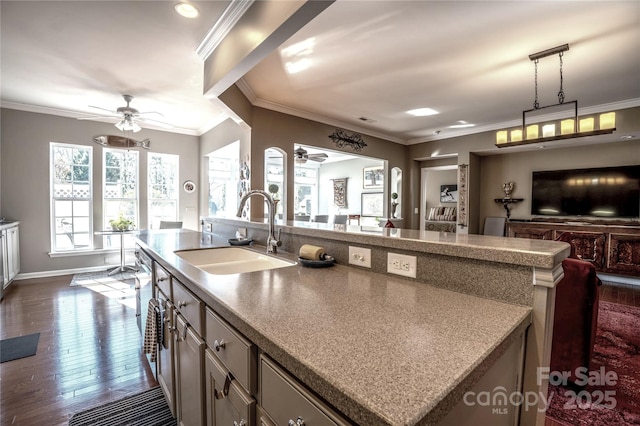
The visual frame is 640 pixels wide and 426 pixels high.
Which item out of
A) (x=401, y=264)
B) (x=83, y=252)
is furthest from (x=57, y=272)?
(x=401, y=264)

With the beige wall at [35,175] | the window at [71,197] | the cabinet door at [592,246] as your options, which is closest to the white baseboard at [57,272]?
the beige wall at [35,175]

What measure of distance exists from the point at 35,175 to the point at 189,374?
17.8 ft

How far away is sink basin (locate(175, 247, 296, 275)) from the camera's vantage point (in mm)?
1866

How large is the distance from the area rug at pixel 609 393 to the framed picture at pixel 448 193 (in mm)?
4577

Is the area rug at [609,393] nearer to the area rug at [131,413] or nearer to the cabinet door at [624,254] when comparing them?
the cabinet door at [624,254]

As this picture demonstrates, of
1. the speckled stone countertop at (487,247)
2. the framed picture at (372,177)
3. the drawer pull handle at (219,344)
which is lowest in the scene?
the drawer pull handle at (219,344)

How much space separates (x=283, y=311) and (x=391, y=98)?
12.8ft

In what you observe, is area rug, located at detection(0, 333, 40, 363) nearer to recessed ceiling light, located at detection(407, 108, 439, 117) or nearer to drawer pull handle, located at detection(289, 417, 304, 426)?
drawer pull handle, located at detection(289, 417, 304, 426)

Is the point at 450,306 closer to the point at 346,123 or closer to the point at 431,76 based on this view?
the point at 431,76

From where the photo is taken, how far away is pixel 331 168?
9.41 meters

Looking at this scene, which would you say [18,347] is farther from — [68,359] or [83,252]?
[83,252]

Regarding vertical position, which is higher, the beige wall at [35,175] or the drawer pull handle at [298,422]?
the beige wall at [35,175]

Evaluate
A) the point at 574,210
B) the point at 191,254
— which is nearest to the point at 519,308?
the point at 191,254

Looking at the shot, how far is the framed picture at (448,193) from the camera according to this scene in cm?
717
